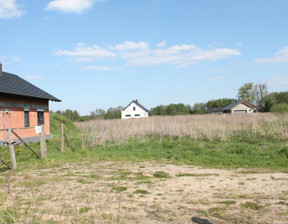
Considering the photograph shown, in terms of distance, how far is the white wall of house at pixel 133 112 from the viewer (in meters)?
62.7

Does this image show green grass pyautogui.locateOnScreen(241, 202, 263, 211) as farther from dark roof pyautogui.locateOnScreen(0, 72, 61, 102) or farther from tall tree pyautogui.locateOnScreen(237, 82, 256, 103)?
tall tree pyautogui.locateOnScreen(237, 82, 256, 103)

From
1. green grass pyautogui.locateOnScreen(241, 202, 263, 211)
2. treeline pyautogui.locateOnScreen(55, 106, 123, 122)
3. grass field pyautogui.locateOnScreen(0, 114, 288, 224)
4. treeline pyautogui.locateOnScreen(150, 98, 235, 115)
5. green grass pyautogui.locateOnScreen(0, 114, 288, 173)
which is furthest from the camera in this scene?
treeline pyautogui.locateOnScreen(150, 98, 235, 115)

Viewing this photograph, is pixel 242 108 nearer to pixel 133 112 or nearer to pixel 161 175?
pixel 133 112

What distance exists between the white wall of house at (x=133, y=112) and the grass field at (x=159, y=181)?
154 feet

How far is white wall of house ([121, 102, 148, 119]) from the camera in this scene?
62.7 meters

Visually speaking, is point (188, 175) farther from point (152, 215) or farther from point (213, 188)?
point (152, 215)

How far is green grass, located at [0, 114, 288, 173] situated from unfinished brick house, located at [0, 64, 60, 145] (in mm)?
3553

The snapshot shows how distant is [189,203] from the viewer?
5.09 metres

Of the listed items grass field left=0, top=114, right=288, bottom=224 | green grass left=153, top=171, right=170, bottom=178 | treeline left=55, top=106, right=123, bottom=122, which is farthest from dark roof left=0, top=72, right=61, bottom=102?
treeline left=55, top=106, right=123, bottom=122

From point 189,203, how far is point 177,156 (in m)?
5.77

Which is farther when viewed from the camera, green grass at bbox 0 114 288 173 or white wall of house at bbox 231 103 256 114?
white wall of house at bbox 231 103 256 114

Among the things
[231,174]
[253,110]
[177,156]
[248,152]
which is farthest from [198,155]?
[253,110]

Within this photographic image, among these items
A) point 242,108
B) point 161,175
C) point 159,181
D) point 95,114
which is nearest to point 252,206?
point 159,181

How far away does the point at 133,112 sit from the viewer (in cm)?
6278
